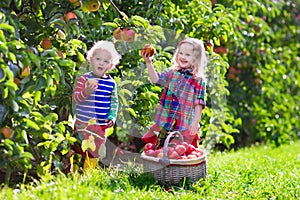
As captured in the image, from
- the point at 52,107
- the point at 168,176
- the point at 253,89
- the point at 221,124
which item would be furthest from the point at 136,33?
the point at 253,89

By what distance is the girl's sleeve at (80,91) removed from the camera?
3379mm

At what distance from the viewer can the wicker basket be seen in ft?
10.9

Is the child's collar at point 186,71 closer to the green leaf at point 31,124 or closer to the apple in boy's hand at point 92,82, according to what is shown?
the apple in boy's hand at point 92,82

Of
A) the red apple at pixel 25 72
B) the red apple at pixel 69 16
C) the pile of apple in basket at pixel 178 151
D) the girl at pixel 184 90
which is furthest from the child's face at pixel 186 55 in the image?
the red apple at pixel 25 72

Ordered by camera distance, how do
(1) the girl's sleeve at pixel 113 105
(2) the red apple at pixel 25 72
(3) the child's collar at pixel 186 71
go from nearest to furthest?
(2) the red apple at pixel 25 72 → (1) the girl's sleeve at pixel 113 105 → (3) the child's collar at pixel 186 71

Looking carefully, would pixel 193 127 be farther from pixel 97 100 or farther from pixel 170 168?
pixel 97 100

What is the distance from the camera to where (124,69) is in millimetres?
3891

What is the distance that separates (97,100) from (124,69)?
0.54m

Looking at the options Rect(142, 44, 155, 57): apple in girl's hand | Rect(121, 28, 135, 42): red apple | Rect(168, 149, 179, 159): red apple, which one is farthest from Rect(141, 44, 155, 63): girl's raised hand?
Rect(168, 149, 179, 159): red apple

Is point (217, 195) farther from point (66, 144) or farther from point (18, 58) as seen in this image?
point (18, 58)

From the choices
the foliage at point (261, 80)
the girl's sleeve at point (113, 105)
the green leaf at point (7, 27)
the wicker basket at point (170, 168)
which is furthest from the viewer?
the foliage at point (261, 80)

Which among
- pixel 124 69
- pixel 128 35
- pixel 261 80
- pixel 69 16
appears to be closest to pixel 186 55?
pixel 128 35

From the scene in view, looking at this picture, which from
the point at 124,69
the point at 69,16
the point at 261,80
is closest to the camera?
the point at 69,16

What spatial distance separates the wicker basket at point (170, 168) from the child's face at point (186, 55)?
17.3 inches
